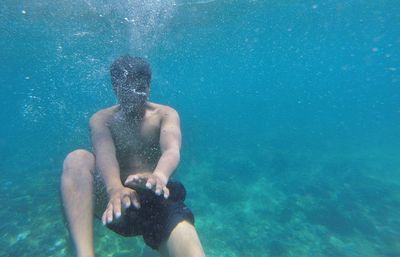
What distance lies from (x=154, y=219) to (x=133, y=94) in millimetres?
1703

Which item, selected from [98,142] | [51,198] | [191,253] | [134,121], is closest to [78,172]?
[98,142]

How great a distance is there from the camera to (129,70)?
405 cm

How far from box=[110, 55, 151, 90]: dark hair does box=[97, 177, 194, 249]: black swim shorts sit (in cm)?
167

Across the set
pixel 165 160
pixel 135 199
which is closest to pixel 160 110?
pixel 165 160

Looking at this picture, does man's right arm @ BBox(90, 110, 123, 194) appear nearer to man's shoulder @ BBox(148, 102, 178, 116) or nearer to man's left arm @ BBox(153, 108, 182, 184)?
man's left arm @ BBox(153, 108, 182, 184)

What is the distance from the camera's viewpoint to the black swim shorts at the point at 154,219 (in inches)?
133

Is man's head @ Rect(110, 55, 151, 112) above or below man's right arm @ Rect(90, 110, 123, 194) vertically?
above

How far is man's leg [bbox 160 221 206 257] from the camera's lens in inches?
121

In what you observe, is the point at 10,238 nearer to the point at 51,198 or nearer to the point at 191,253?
the point at 51,198

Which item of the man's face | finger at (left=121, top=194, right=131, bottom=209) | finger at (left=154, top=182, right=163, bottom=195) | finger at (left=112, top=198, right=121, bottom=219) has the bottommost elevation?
finger at (left=112, top=198, right=121, bottom=219)

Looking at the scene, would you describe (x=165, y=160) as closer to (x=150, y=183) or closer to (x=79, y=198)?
(x=150, y=183)

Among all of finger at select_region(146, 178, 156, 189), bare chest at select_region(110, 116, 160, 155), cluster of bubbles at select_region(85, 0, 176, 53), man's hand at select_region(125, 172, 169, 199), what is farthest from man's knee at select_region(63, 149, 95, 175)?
cluster of bubbles at select_region(85, 0, 176, 53)

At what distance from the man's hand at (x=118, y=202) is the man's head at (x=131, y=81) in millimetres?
1399

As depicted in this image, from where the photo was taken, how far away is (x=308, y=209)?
41.5 feet
